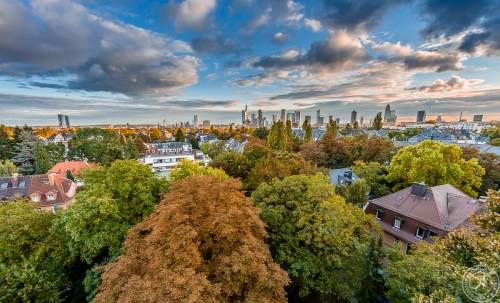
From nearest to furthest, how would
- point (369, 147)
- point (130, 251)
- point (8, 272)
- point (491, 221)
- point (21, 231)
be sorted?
1. point (491, 221)
2. point (130, 251)
3. point (8, 272)
4. point (21, 231)
5. point (369, 147)

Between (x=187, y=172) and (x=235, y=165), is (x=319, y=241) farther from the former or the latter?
(x=235, y=165)

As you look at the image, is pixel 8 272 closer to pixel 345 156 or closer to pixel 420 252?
pixel 420 252

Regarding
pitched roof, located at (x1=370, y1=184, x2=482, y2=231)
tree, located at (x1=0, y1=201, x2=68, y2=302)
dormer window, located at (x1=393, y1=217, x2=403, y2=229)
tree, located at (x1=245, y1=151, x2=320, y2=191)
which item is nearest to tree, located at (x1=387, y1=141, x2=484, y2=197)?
pitched roof, located at (x1=370, y1=184, x2=482, y2=231)

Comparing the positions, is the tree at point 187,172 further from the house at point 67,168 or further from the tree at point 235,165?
the house at point 67,168

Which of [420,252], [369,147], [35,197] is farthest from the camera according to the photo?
[369,147]

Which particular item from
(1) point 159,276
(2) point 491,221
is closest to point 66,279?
(1) point 159,276

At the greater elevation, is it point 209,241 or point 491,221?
point 491,221

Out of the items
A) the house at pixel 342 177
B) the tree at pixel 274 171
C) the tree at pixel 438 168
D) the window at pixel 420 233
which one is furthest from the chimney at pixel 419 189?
the tree at pixel 274 171

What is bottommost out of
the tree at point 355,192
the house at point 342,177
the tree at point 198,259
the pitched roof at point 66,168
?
the pitched roof at point 66,168
